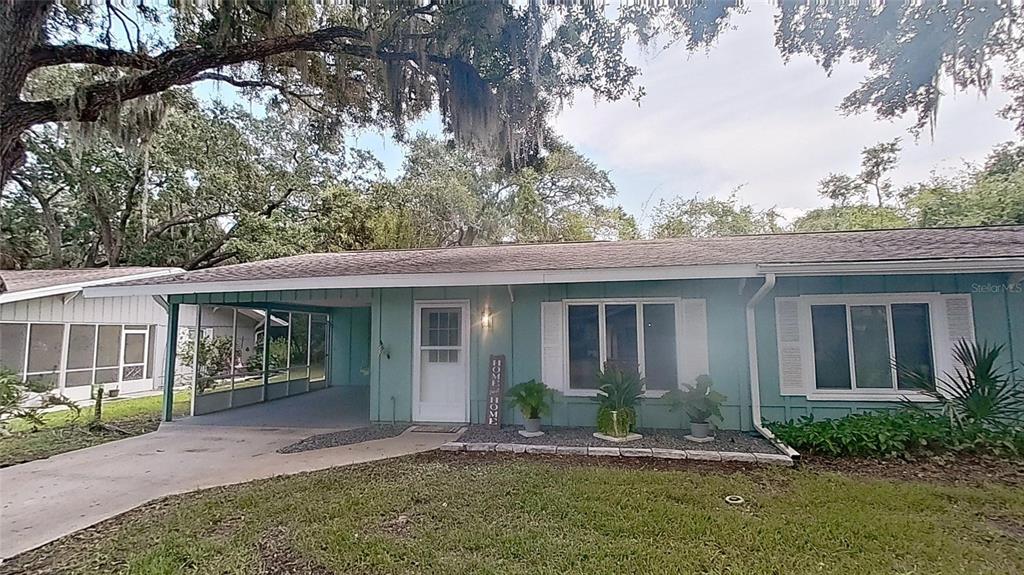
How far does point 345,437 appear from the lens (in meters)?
6.50

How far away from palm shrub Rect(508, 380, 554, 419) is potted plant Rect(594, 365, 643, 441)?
0.69 metres

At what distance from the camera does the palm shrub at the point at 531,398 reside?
6141mm

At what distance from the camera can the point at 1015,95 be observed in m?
8.47

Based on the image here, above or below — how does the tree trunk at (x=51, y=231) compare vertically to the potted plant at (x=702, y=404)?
above

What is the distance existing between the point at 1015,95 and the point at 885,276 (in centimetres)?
570

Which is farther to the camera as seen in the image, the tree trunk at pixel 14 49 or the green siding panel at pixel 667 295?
the green siding panel at pixel 667 295

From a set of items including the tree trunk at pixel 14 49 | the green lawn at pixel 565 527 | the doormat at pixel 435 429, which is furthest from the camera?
the doormat at pixel 435 429

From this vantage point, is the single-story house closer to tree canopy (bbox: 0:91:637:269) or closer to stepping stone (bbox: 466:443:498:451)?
tree canopy (bbox: 0:91:637:269)

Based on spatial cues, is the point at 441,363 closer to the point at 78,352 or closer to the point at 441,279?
the point at 441,279

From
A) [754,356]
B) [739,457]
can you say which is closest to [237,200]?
[754,356]

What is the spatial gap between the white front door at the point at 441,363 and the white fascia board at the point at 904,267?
3.97 metres

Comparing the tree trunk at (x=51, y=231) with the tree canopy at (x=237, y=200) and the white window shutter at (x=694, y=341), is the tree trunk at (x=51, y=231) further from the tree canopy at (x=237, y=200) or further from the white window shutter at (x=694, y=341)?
the white window shutter at (x=694, y=341)

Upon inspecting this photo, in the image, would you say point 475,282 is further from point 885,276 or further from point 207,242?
point 207,242

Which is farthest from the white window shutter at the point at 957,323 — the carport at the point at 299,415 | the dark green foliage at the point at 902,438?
the carport at the point at 299,415
